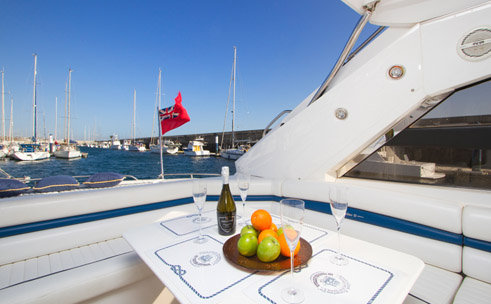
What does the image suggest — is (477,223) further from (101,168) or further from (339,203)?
(101,168)

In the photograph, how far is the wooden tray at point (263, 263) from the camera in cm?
94

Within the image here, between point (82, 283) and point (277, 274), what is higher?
point (277, 274)

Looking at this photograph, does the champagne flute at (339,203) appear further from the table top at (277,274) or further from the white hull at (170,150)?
the white hull at (170,150)

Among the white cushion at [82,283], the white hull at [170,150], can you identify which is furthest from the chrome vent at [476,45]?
the white hull at [170,150]

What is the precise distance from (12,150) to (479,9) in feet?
107

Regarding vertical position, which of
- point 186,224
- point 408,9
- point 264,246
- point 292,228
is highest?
point 408,9

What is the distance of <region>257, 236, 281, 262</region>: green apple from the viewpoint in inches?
37.7

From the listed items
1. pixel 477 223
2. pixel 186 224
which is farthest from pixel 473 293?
pixel 186 224

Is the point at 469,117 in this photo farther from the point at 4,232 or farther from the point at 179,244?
the point at 4,232

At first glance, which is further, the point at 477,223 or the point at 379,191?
the point at 379,191

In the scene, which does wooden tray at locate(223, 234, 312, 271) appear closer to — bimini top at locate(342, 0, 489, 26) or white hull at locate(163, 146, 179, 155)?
bimini top at locate(342, 0, 489, 26)

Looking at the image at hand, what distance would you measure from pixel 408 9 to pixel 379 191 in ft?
4.89

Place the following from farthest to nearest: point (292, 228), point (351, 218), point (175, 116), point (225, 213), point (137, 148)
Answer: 1. point (137, 148)
2. point (175, 116)
3. point (351, 218)
4. point (225, 213)
5. point (292, 228)

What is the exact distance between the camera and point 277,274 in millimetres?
938
